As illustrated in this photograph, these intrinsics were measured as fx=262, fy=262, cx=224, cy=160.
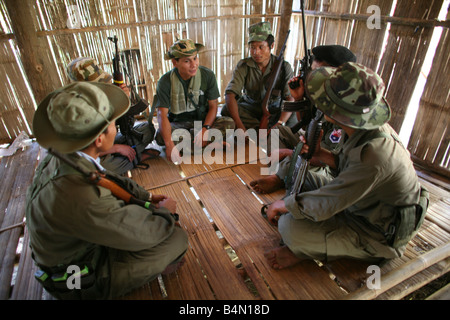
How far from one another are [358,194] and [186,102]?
2.34 metres

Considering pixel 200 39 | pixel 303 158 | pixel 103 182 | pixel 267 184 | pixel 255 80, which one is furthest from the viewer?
pixel 200 39

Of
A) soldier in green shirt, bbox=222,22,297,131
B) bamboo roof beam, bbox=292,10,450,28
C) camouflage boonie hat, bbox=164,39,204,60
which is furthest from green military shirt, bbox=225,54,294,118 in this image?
bamboo roof beam, bbox=292,10,450,28

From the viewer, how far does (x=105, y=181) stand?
1493mm

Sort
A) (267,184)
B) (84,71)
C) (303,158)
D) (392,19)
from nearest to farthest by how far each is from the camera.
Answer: (303,158)
(84,71)
(267,184)
(392,19)

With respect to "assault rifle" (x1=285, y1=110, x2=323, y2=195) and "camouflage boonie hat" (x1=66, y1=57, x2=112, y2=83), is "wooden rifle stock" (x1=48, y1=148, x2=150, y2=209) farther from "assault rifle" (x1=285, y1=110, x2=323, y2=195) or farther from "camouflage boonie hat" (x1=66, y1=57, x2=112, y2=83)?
"camouflage boonie hat" (x1=66, y1=57, x2=112, y2=83)

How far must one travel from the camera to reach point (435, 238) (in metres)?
2.20

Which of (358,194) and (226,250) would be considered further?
(226,250)

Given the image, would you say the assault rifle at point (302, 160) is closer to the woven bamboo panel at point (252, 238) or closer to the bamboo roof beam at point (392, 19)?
the woven bamboo panel at point (252, 238)

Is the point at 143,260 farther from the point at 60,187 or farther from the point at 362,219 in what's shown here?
the point at 362,219

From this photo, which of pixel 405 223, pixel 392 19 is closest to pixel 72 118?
pixel 405 223

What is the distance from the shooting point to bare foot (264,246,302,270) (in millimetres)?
1899

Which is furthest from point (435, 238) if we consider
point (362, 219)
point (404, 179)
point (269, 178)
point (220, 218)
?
point (220, 218)

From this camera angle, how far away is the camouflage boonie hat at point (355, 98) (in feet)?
Answer: 4.97

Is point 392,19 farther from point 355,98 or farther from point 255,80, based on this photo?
point 355,98
